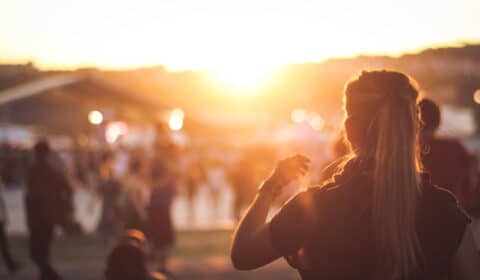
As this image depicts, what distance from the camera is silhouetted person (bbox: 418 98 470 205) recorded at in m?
5.82

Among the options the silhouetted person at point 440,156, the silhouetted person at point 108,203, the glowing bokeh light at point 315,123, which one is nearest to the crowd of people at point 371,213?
the silhouetted person at point 440,156

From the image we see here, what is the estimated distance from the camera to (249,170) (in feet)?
64.1

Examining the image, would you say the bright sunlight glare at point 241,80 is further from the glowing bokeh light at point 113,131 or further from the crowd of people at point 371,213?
the crowd of people at point 371,213

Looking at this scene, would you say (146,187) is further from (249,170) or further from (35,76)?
(35,76)

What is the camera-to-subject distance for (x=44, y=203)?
37.4 ft

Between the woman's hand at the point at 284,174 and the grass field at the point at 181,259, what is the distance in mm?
8726

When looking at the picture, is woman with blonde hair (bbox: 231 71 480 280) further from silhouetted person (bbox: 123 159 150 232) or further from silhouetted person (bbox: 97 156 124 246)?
silhouetted person (bbox: 97 156 124 246)

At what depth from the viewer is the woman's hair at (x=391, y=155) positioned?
2.96 metres

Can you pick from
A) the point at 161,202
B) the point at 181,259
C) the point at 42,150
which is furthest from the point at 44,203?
the point at 181,259

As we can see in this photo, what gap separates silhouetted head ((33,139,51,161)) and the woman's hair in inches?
326

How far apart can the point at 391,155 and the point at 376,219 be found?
20 cm

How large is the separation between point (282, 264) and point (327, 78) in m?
21.9

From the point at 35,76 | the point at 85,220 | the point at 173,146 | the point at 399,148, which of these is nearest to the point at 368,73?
the point at 399,148

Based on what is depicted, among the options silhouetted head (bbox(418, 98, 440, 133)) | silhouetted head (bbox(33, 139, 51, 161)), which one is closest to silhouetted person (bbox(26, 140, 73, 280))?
silhouetted head (bbox(33, 139, 51, 161))
